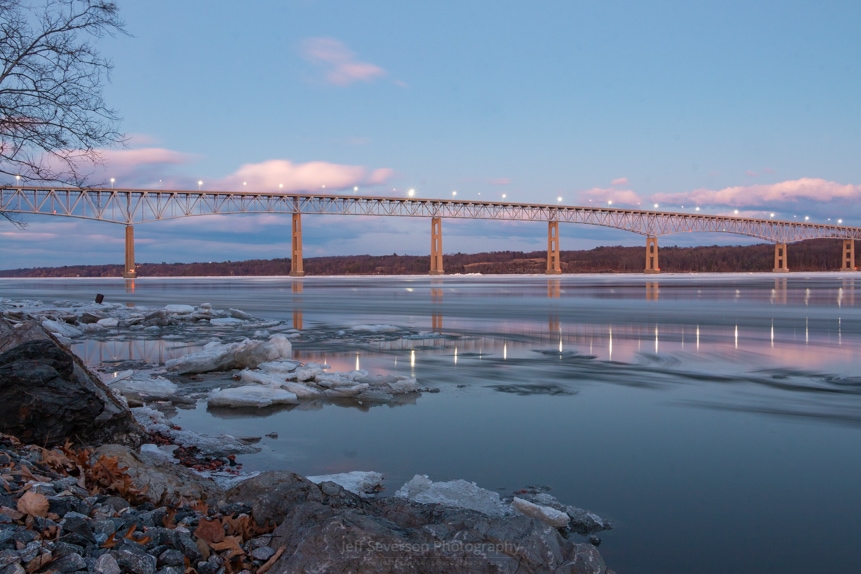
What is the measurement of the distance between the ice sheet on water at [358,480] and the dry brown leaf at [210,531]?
1.43m

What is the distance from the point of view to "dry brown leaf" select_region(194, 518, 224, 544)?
2.88 m

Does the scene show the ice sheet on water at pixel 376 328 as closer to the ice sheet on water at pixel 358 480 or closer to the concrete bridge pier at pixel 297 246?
the ice sheet on water at pixel 358 480

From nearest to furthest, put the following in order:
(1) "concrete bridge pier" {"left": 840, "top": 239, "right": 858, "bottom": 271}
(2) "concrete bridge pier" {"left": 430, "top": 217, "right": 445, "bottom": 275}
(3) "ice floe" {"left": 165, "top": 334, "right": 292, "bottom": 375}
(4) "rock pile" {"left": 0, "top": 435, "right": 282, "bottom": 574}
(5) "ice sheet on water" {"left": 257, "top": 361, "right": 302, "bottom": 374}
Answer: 1. (4) "rock pile" {"left": 0, "top": 435, "right": 282, "bottom": 574}
2. (5) "ice sheet on water" {"left": 257, "top": 361, "right": 302, "bottom": 374}
3. (3) "ice floe" {"left": 165, "top": 334, "right": 292, "bottom": 375}
4. (2) "concrete bridge pier" {"left": 430, "top": 217, "right": 445, "bottom": 275}
5. (1) "concrete bridge pier" {"left": 840, "top": 239, "right": 858, "bottom": 271}

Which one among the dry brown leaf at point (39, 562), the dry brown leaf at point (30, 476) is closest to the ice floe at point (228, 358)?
the dry brown leaf at point (30, 476)

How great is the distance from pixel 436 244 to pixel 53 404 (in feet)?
300

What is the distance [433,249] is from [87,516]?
93377 millimetres

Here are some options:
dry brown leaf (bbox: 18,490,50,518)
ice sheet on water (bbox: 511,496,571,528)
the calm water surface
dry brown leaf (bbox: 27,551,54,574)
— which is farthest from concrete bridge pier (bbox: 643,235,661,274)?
dry brown leaf (bbox: 27,551,54,574)

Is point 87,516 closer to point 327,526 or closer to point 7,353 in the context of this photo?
point 327,526

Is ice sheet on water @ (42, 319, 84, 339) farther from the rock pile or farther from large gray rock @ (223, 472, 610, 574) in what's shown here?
large gray rock @ (223, 472, 610, 574)

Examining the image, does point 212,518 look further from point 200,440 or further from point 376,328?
point 376,328

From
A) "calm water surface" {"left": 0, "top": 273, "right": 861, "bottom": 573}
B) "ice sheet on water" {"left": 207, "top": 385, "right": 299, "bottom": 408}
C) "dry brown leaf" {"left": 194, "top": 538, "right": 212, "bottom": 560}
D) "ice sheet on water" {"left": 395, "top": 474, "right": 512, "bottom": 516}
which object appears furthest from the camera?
"ice sheet on water" {"left": 207, "top": 385, "right": 299, "bottom": 408}

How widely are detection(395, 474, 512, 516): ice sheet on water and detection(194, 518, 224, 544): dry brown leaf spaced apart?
1.49m

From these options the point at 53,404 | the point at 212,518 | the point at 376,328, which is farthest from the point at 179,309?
the point at 212,518

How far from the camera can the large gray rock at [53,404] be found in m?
4.49
